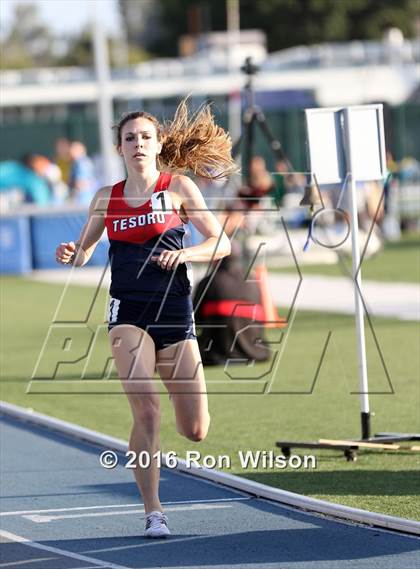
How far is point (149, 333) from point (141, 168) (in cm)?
87

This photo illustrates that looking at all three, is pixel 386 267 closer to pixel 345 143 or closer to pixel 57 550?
Result: pixel 345 143

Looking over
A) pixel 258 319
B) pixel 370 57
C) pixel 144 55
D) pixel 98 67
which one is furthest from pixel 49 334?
pixel 144 55

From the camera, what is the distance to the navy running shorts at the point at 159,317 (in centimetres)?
732

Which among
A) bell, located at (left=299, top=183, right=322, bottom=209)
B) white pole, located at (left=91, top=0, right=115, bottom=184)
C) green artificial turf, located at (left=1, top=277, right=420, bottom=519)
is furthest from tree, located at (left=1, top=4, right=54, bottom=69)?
bell, located at (left=299, top=183, right=322, bottom=209)

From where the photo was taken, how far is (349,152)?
962 centimetres

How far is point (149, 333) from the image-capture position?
737cm

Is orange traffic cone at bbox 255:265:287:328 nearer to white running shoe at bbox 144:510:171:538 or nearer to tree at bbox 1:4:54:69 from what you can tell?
white running shoe at bbox 144:510:171:538

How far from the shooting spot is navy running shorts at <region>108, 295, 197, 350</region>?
24.0ft

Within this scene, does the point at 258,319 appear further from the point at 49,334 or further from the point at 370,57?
the point at 370,57

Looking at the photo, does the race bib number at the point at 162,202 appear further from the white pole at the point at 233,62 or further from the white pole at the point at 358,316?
the white pole at the point at 233,62

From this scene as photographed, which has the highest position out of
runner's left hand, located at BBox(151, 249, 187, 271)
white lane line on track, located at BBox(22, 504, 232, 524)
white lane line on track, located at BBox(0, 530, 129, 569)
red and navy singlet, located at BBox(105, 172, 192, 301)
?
red and navy singlet, located at BBox(105, 172, 192, 301)

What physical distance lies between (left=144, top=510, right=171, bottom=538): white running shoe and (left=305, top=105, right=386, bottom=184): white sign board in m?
3.03

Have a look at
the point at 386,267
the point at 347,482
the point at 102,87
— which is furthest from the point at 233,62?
the point at 347,482

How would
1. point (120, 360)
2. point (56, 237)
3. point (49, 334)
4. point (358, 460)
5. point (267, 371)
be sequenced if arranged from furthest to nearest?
point (56, 237) < point (49, 334) < point (267, 371) < point (358, 460) < point (120, 360)
